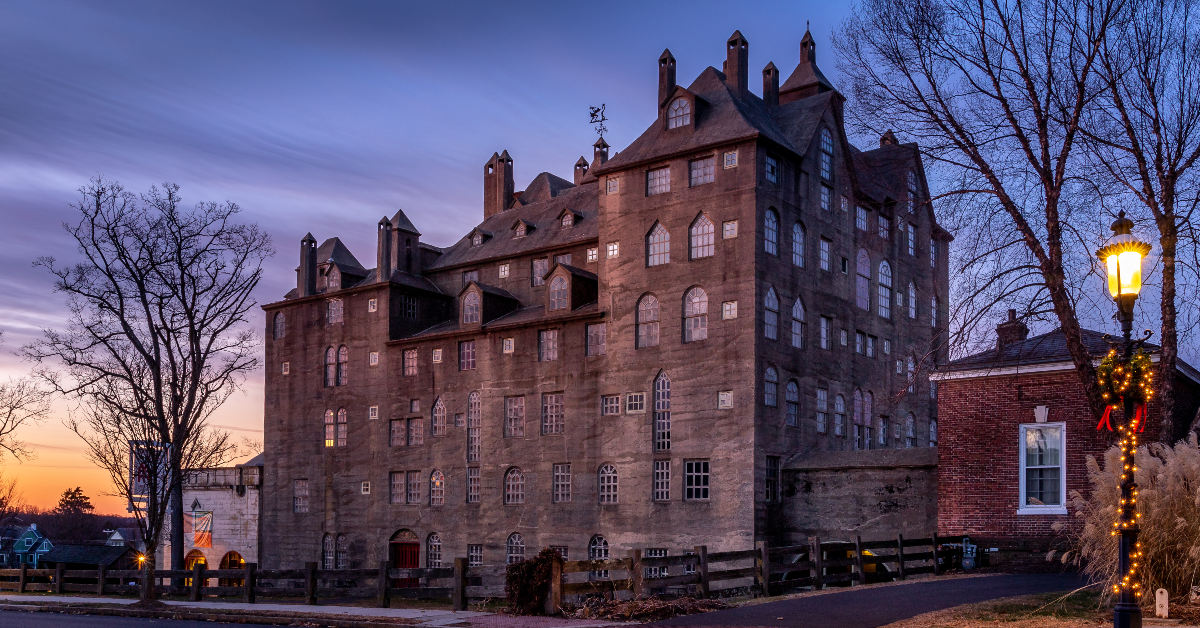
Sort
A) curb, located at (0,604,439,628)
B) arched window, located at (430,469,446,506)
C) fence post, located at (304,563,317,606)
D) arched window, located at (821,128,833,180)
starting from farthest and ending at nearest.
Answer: arched window, located at (430,469,446,506), arched window, located at (821,128,833,180), fence post, located at (304,563,317,606), curb, located at (0,604,439,628)

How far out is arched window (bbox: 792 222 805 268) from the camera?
41697 millimetres

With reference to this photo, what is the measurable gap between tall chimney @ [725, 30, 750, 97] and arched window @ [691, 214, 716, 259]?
634 centimetres

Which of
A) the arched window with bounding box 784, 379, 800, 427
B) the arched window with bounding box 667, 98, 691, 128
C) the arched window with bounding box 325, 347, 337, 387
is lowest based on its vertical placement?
the arched window with bounding box 784, 379, 800, 427

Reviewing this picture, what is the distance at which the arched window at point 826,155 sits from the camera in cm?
4384

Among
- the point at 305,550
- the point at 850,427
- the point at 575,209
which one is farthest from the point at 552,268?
the point at 305,550

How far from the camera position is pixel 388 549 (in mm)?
49844

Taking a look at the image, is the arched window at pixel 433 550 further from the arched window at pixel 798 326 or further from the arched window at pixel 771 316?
the arched window at pixel 798 326

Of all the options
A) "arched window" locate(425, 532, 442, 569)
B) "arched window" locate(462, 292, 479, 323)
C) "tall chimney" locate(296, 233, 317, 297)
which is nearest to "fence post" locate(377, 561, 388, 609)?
"arched window" locate(425, 532, 442, 569)

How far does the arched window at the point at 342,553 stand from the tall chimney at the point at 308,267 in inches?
498

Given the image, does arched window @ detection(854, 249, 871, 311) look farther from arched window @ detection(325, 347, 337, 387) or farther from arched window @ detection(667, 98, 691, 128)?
arched window @ detection(325, 347, 337, 387)

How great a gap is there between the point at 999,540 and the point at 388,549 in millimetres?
29049

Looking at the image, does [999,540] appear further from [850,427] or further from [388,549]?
[388,549]

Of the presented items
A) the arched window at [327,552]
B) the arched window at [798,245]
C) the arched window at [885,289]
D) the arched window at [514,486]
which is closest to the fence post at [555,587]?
the arched window at [798,245]

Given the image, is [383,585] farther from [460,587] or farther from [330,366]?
[330,366]
